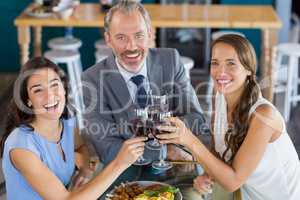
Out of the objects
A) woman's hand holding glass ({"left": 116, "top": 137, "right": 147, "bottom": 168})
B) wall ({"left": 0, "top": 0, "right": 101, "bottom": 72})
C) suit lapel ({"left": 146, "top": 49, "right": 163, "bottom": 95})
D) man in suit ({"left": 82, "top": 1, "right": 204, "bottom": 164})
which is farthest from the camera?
wall ({"left": 0, "top": 0, "right": 101, "bottom": 72})

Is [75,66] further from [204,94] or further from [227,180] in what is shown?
[227,180]

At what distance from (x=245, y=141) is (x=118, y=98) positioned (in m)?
0.70

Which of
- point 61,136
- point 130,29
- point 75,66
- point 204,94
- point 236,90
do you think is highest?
point 130,29

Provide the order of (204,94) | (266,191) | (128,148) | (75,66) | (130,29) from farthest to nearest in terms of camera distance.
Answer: (204,94), (75,66), (130,29), (266,191), (128,148)

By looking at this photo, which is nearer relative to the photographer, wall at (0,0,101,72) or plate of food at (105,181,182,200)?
plate of food at (105,181,182,200)

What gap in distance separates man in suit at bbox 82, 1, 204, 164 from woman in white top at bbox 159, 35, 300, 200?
1.44 feet

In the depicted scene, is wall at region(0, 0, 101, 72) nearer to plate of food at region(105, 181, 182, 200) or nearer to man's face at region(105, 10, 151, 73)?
man's face at region(105, 10, 151, 73)

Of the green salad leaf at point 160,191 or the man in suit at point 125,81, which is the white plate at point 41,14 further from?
the green salad leaf at point 160,191

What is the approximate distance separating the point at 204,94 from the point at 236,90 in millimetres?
2652

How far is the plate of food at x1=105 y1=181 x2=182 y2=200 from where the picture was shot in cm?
179

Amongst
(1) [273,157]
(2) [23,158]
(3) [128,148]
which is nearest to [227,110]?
(1) [273,157]

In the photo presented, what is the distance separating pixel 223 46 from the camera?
6.46 feet

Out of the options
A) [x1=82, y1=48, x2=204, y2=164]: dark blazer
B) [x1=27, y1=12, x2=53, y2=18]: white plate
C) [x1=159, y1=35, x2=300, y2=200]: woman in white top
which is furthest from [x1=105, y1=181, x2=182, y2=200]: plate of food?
[x1=27, y1=12, x2=53, y2=18]: white plate

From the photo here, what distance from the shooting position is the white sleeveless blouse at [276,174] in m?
1.96
